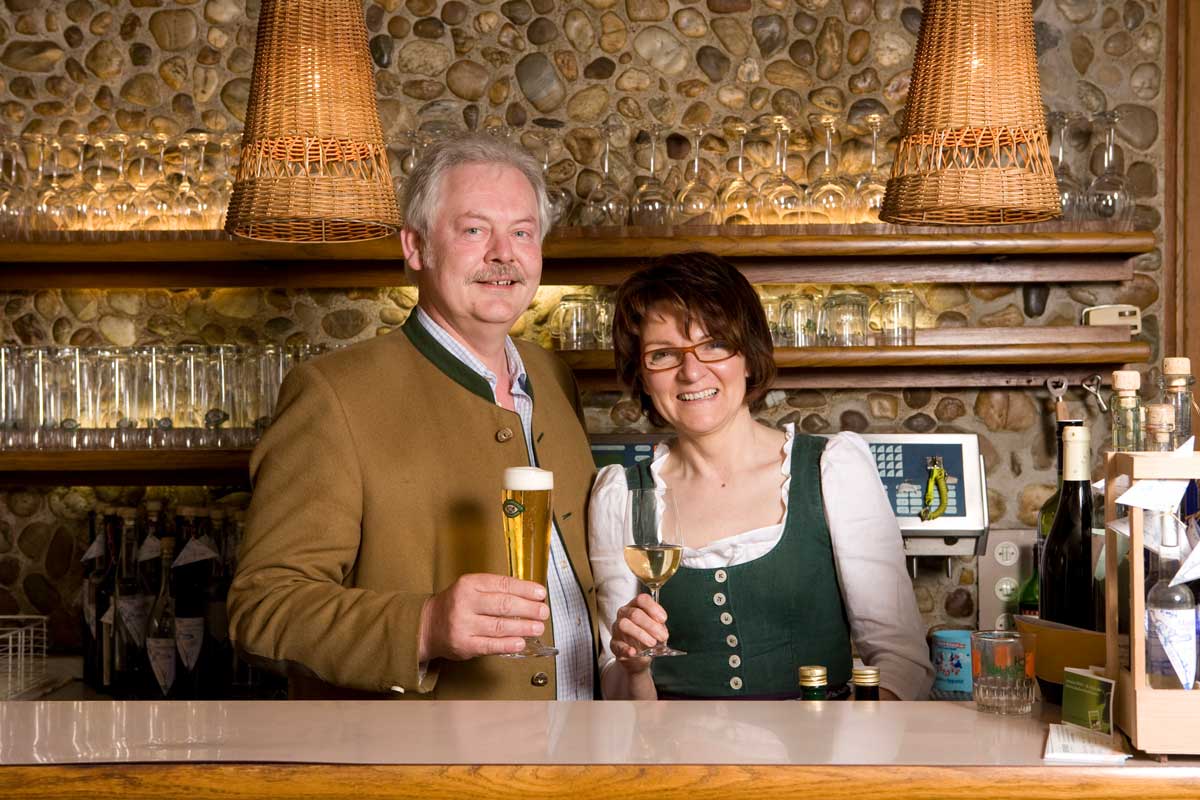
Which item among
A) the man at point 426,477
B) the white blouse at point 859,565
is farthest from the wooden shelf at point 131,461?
the white blouse at point 859,565

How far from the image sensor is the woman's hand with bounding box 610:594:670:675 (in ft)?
5.76

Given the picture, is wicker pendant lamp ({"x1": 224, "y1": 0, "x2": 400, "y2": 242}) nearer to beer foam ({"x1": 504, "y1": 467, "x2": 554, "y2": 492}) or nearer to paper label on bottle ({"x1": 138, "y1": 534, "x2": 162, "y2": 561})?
beer foam ({"x1": 504, "y1": 467, "x2": 554, "y2": 492})

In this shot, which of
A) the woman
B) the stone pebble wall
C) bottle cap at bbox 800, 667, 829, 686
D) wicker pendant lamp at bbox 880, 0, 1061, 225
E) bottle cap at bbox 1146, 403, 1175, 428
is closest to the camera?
bottle cap at bbox 1146, 403, 1175, 428

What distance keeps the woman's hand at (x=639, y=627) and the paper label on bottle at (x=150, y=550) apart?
197 centimetres

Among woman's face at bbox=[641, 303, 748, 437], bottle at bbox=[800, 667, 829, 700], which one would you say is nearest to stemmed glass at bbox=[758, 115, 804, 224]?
woman's face at bbox=[641, 303, 748, 437]

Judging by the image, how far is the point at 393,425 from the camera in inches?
82.4

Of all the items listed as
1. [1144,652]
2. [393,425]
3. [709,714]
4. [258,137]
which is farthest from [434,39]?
[1144,652]

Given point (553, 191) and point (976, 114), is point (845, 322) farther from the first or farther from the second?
point (976, 114)

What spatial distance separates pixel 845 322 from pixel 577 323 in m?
0.73

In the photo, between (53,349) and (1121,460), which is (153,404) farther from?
(1121,460)

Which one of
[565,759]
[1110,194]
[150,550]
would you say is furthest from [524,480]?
[1110,194]

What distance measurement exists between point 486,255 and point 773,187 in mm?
1448

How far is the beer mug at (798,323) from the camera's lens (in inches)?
131

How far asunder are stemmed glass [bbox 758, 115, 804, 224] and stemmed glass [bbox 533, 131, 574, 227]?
0.54 metres
